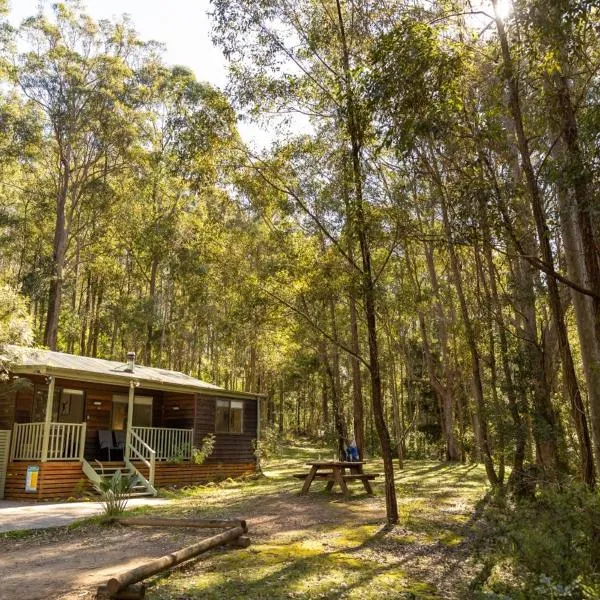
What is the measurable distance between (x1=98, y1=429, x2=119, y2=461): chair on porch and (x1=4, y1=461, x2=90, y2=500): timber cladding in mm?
1944

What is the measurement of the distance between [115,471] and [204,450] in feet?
9.56

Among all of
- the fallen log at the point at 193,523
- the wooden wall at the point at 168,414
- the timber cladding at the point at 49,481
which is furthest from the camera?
the wooden wall at the point at 168,414

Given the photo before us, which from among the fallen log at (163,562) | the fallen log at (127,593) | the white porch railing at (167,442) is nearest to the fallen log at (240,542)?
the fallen log at (163,562)

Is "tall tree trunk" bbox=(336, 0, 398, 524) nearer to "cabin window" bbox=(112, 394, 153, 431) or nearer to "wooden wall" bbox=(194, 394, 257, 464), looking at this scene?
"wooden wall" bbox=(194, 394, 257, 464)

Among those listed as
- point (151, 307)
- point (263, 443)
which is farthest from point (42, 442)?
point (151, 307)

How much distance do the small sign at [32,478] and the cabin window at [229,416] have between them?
6212mm

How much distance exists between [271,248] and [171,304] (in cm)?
1372

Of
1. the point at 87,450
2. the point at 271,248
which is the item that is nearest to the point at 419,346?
the point at 271,248

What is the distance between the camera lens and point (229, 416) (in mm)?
17828

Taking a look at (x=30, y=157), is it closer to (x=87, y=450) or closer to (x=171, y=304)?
(x=171, y=304)

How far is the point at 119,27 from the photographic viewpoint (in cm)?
2472

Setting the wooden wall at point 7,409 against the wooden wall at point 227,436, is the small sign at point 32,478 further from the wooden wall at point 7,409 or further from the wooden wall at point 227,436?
the wooden wall at point 227,436

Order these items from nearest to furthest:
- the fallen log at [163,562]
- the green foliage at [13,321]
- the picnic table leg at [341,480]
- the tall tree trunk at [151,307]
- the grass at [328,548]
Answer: the fallen log at [163,562] < the grass at [328,548] < the picnic table leg at [341,480] < the green foliage at [13,321] < the tall tree trunk at [151,307]

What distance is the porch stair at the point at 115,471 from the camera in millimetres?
12633
